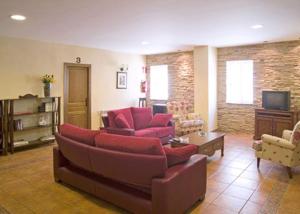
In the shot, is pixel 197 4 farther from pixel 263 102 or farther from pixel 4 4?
pixel 263 102

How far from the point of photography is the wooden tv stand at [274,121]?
228 inches

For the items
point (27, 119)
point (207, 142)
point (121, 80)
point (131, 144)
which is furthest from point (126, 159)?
point (121, 80)

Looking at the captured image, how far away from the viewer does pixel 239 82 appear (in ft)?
23.4

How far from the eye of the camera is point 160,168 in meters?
2.37

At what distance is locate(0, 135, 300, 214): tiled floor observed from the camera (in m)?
2.86

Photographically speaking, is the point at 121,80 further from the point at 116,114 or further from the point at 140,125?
the point at 116,114

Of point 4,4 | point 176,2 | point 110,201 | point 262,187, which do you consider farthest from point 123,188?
point 4,4

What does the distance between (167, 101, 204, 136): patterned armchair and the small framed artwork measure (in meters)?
1.92

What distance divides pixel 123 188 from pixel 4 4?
290cm

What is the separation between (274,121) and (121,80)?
467cm

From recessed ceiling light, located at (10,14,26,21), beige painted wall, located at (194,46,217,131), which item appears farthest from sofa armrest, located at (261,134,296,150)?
recessed ceiling light, located at (10,14,26,21)

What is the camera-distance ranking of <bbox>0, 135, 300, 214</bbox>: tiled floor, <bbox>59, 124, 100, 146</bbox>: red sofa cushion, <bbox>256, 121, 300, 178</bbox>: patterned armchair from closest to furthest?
<bbox>0, 135, 300, 214</bbox>: tiled floor, <bbox>59, 124, 100, 146</bbox>: red sofa cushion, <bbox>256, 121, 300, 178</bbox>: patterned armchair

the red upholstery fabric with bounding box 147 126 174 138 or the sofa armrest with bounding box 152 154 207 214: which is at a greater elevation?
the red upholstery fabric with bounding box 147 126 174 138

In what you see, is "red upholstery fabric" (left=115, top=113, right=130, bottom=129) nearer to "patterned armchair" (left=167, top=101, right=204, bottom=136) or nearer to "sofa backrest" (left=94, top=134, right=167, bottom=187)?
"patterned armchair" (left=167, top=101, right=204, bottom=136)
